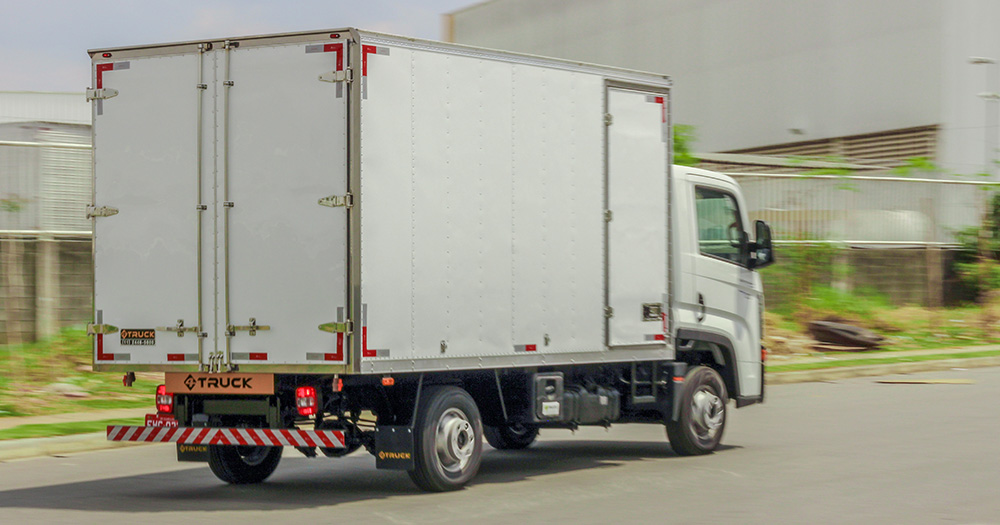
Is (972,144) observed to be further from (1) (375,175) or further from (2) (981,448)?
(1) (375,175)

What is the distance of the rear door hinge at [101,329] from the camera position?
984 cm

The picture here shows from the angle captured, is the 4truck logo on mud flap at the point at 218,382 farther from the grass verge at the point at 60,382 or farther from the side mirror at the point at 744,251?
the grass verge at the point at 60,382

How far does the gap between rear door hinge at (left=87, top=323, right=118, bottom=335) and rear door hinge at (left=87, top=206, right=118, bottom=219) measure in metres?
0.85

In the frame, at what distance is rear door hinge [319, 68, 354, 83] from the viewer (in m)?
8.99

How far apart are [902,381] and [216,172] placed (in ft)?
46.1

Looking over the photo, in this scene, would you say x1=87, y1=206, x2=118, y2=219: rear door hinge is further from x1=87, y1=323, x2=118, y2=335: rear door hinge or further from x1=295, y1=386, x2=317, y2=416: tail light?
x1=295, y1=386, x2=317, y2=416: tail light

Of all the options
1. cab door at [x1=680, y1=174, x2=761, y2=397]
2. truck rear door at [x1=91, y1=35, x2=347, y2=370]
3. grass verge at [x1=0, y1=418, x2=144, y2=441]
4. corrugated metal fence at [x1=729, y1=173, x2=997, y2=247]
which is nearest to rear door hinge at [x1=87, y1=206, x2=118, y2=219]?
truck rear door at [x1=91, y1=35, x2=347, y2=370]

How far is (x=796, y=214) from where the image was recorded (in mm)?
29375

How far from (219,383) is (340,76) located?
2442mm

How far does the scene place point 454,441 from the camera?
9.70 meters

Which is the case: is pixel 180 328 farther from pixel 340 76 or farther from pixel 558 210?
pixel 558 210

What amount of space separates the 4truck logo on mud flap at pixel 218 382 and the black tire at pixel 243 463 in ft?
3.07

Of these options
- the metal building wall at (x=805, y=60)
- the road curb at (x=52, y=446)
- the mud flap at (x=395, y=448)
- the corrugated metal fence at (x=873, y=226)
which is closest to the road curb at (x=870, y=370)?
the corrugated metal fence at (x=873, y=226)

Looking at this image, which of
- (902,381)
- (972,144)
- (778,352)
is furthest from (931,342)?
(972,144)
